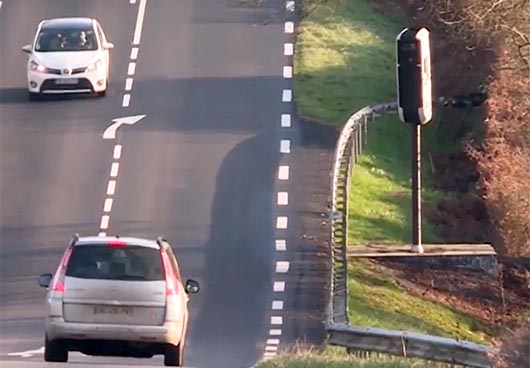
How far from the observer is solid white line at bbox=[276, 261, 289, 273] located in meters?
30.4

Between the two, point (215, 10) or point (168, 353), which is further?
point (215, 10)

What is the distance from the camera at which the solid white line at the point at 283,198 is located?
33.9 meters

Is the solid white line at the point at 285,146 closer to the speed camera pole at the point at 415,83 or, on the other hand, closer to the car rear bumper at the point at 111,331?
the speed camera pole at the point at 415,83

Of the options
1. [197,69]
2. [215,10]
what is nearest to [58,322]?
[197,69]

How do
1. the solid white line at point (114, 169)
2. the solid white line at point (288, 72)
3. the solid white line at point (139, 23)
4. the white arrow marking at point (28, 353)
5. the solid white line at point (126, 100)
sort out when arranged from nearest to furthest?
the white arrow marking at point (28, 353) → the solid white line at point (114, 169) → the solid white line at point (126, 100) → the solid white line at point (288, 72) → the solid white line at point (139, 23)

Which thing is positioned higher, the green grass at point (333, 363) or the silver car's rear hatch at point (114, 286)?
the silver car's rear hatch at point (114, 286)

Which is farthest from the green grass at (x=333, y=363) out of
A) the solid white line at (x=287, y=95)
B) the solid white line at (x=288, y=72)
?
the solid white line at (x=288, y=72)

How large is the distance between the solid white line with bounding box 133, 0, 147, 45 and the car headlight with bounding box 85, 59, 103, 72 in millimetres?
4992

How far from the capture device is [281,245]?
3169 centimetres

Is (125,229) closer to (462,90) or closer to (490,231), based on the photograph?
(490,231)

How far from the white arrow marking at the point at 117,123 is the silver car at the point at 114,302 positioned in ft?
62.2

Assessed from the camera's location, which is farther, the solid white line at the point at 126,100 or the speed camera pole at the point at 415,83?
the solid white line at the point at 126,100

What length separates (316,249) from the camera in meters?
A: 31.3

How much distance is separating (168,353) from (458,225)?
19.3 metres
